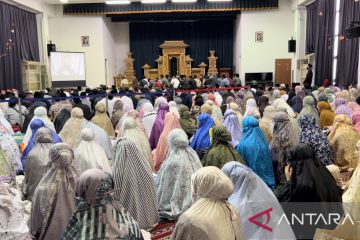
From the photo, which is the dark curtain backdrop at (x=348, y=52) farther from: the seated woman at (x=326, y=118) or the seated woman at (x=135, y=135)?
the seated woman at (x=135, y=135)

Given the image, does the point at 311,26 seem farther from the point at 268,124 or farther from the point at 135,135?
the point at 135,135

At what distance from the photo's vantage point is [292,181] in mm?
2760

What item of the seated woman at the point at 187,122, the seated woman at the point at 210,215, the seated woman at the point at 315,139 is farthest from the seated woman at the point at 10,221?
the seated woman at the point at 187,122

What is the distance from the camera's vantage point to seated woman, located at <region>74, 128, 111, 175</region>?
3.87 meters

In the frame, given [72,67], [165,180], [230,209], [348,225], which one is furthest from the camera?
[72,67]

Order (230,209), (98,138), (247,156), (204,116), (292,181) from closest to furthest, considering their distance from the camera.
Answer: (230,209), (292,181), (247,156), (204,116), (98,138)

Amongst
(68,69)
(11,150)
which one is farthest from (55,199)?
(68,69)

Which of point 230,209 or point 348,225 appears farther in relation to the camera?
point 230,209

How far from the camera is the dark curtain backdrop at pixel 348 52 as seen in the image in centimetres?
948

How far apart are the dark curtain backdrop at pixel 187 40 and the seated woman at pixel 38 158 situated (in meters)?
14.1

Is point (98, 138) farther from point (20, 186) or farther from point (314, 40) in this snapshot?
point (314, 40)

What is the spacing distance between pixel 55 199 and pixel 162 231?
1115 millimetres

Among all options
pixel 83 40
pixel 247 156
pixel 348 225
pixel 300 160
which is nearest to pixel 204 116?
pixel 247 156

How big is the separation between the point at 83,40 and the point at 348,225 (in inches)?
586
